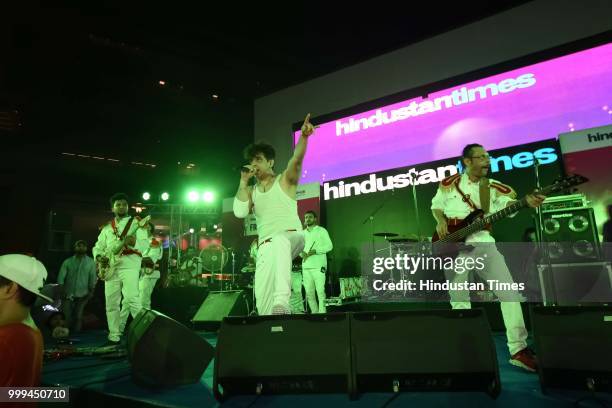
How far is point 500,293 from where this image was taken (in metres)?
3.53

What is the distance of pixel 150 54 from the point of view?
35.7ft

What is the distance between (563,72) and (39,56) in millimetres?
13066

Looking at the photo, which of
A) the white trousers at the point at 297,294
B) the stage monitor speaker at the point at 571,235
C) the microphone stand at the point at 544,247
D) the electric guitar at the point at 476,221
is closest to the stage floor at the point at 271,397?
the microphone stand at the point at 544,247

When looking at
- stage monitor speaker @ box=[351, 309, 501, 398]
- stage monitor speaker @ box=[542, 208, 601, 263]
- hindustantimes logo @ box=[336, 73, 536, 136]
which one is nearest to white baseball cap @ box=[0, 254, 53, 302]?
stage monitor speaker @ box=[351, 309, 501, 398]

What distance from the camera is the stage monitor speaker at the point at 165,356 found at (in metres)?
3.23

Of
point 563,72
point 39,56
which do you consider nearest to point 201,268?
point 39,56

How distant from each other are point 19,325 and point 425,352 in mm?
2417

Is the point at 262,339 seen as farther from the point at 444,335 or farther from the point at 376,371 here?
the point at 444,335

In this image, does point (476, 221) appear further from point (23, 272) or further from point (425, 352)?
point (23, 272)

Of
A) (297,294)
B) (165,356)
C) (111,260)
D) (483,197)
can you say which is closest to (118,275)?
(111,260)

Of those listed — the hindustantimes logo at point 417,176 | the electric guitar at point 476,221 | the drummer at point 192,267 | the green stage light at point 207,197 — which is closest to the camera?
the electric guitar at point 476,221

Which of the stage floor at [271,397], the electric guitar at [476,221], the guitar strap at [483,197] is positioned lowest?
the stage floor at [271,397]

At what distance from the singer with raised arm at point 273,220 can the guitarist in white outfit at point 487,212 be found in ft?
5.94

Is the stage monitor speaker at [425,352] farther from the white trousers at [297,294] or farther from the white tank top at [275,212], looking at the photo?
the white trousers at [297,294]
